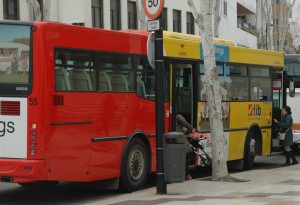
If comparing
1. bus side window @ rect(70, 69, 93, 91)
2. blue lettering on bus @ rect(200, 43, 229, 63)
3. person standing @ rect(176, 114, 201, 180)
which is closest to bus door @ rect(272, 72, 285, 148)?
blue lettering on bus @ rect(200, 43, 229, 63)

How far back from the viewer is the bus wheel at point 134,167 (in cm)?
1238

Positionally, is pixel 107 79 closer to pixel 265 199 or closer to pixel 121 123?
pixel 121 123

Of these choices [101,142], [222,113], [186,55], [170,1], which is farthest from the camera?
[170,1]

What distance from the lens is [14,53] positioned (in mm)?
10695

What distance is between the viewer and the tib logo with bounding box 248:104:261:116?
55.1 ft

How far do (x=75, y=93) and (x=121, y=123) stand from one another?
1455mm

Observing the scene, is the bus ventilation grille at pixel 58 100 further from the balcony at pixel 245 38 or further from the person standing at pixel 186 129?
the balcony at pixel 245 38

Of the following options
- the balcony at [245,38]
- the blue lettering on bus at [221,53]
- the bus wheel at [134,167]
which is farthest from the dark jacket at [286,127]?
the balcony at [245,38]

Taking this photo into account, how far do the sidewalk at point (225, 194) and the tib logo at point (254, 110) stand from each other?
91.6 inches

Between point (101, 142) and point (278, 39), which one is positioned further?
point (278, 39)

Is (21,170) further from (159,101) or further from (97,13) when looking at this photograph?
(97,13)

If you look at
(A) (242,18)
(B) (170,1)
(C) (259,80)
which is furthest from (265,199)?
(A) (242,18)

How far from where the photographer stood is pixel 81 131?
11.2 m

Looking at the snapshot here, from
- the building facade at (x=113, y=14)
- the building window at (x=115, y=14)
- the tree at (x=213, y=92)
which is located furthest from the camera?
the building window at (x=115, y=14)
